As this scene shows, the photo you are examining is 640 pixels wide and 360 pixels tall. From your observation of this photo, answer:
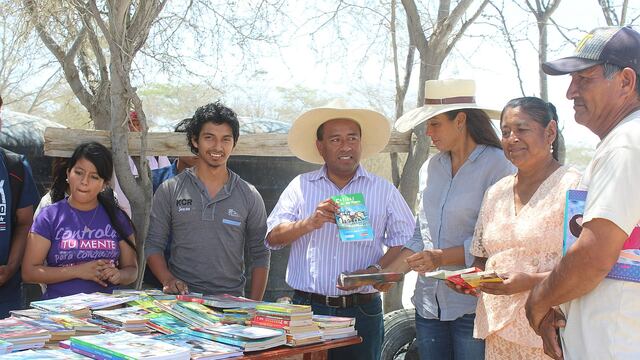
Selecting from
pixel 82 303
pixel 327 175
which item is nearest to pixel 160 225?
pixel 82 303

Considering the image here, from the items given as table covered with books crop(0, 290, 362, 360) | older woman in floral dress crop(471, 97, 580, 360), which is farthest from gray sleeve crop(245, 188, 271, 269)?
older woman in floral dress crop(471, 97, 580, 360)

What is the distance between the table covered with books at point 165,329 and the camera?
3125mm

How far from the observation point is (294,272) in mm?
4336

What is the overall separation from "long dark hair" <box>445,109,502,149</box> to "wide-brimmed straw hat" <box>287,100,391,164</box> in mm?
571

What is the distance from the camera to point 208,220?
4398 mm

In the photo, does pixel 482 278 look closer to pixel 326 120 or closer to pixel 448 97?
pixel 448 97

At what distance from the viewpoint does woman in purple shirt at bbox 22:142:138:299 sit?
168 inches

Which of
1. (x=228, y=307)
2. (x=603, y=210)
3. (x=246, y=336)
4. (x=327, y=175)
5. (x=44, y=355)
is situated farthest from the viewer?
(x=327, y=175)

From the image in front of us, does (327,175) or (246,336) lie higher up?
(327,175)

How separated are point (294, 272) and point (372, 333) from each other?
1.88 ft

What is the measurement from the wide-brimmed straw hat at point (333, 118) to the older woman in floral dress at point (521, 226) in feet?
3.68

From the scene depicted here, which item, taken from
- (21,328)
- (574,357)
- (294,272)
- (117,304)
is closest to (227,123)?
(294,272)

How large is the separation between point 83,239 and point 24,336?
123 centimetres

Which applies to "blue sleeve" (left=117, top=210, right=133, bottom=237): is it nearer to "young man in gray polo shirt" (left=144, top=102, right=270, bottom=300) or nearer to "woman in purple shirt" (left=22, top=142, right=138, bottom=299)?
"woman in purple shirt" (left=22, top=142, right=138, bottom=299)
